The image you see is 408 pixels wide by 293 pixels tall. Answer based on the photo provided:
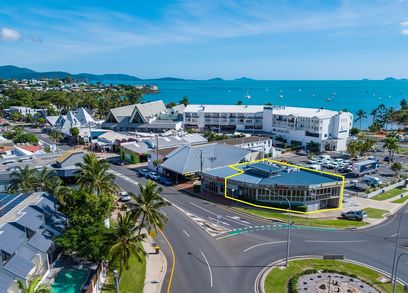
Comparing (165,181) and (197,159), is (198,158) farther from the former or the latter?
(165,181)

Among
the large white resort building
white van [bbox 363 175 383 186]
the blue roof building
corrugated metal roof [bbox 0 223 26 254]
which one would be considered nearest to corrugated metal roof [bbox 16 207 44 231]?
corrugated metal roof [bbox 0 223 26 254]

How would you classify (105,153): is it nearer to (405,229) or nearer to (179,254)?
(179,254)


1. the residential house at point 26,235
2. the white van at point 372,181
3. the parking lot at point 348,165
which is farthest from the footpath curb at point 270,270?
the white van at point 372,181

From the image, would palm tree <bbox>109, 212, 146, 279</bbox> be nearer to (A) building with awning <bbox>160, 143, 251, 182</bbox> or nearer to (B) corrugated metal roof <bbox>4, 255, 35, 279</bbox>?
(B) corrugated metal roof <bbox>4, 255, 35, 279</bbox>

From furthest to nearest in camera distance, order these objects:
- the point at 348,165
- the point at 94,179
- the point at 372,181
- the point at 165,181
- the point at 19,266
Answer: the point at 348,165 → the point at 372,181 → the point at 165,181 → the point at 94,179 → the point at 19,266

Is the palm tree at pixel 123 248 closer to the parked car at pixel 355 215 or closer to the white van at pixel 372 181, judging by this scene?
the parked car at pixel 355 215

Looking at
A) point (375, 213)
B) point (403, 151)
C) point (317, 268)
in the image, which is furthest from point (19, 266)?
point (403, 151)
